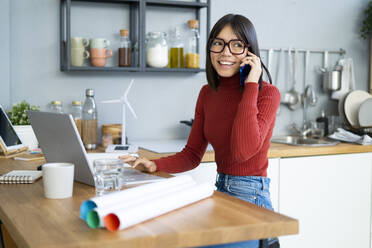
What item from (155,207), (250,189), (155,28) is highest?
(155,28)

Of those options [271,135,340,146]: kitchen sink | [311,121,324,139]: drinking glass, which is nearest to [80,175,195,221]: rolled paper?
[271,135,340,146]: kitchen sink

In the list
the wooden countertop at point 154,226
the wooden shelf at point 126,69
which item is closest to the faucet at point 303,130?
the wooden shelf at point 126,69

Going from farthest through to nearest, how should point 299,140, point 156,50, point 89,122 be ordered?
point 299,140
point 156,50
point 89,122

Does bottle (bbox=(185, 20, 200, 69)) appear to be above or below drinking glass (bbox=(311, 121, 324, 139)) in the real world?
above

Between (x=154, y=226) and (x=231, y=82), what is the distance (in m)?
0.99

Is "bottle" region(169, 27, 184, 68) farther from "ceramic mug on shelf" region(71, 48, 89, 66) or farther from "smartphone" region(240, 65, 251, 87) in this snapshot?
"smartphone" region(240, 65, 251, 87)

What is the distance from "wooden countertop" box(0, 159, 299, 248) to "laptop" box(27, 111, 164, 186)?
0.61 ft

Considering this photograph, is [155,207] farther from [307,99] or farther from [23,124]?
[307,99]

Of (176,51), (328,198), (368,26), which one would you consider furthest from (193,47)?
(368,26)

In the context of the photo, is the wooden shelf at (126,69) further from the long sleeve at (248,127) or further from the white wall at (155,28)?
the long sleeve at (248,127)

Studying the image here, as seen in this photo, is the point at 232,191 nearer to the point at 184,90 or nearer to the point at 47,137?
the point at 47,137

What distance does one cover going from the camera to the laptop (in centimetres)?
143

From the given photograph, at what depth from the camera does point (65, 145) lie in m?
1.50

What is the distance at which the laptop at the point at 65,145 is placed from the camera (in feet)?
4.68
